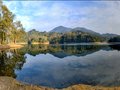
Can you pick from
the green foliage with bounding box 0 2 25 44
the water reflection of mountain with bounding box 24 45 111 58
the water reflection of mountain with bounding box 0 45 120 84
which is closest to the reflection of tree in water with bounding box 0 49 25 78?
the water reflection of mountain with bounding box 0 45 120 84

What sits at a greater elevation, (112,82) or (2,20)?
(2,20)

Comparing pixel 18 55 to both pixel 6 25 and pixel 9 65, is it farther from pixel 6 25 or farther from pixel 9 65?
pixel 6 25

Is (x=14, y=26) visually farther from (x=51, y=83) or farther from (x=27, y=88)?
(x=27, y=88)

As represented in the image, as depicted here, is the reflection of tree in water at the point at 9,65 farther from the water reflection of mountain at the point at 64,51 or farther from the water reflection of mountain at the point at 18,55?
the water reflection of mountain at the point at 64,51

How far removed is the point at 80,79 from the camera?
19.7 metres

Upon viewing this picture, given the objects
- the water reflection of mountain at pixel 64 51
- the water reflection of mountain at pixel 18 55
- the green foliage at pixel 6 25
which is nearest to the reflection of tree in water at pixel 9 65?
the water reflection of mountain at pixel 18 55

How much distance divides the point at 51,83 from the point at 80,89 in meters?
6.90

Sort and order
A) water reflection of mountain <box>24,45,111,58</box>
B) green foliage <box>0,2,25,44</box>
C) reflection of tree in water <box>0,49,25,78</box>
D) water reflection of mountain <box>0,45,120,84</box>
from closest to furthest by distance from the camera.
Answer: reflection of tree in water <box>0,49,25,78</box> < water reflection of mountain <box>0,45,120,84</box> < water reflection of mountain <box>24,45,111,58</box> < green foliage <box>0,2,25,44</box>

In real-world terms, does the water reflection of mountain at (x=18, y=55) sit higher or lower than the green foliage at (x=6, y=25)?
lower

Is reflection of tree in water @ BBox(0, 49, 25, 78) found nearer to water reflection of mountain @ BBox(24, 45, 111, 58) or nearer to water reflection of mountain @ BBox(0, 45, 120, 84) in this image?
water reflection of mountain @ BBox(0, 45, 120, 84)

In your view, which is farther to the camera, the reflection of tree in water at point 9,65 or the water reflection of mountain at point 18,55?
the water reflection of mountain at point 18,55

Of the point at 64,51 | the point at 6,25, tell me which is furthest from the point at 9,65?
the point at 6,25

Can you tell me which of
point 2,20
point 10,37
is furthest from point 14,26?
point 2,20

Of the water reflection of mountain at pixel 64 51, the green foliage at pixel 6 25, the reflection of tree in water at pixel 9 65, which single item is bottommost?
the reflection of tree in water at pixel 9 65
